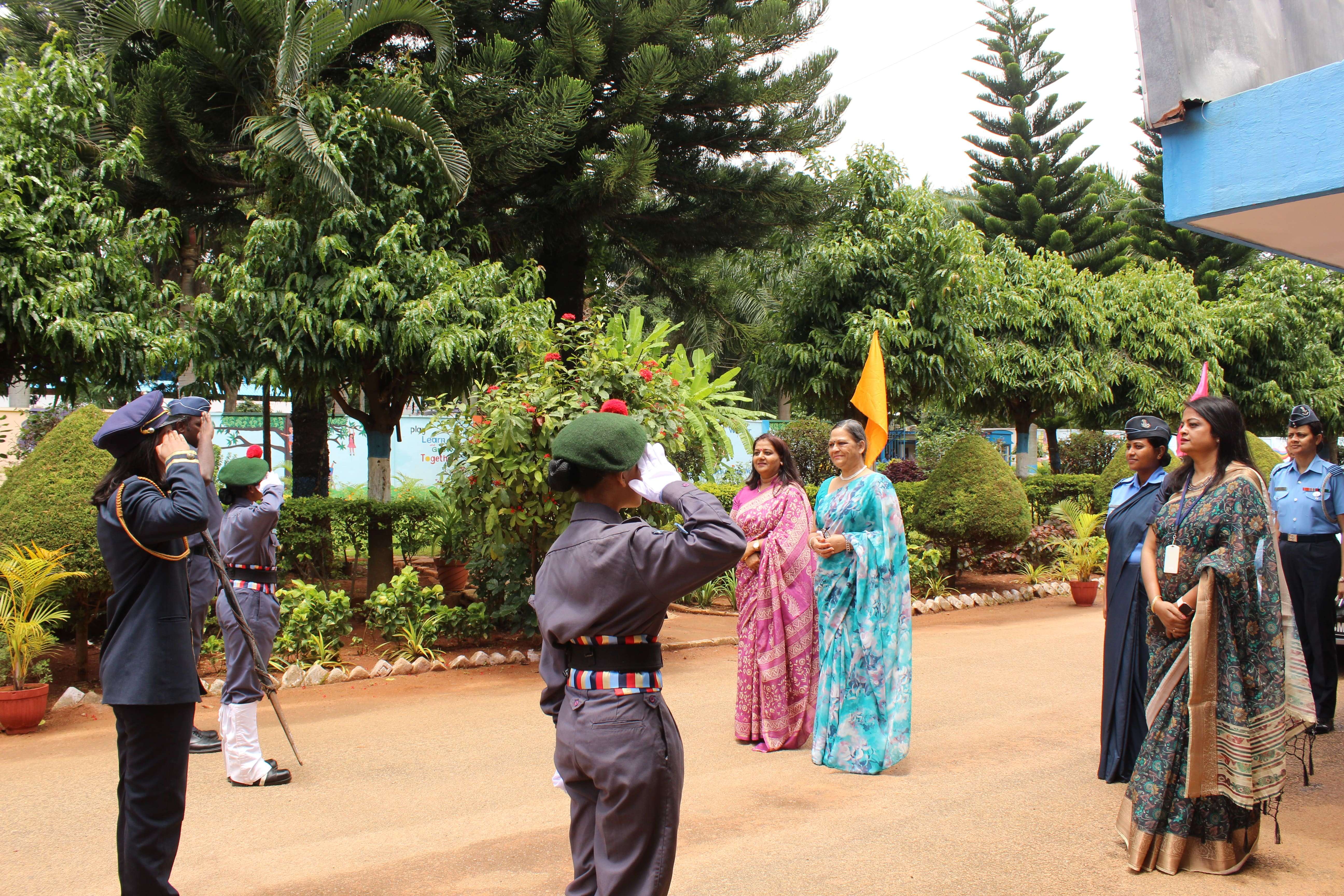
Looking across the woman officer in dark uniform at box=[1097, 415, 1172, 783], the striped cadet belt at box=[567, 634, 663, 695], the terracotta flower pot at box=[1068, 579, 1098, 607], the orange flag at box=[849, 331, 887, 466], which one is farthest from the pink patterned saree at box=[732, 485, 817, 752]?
the terracotta flower pot at box=[1068, 579, 1098, 607]

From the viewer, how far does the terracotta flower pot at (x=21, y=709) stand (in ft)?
18.5

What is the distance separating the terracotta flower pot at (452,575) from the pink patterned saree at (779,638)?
477 cm

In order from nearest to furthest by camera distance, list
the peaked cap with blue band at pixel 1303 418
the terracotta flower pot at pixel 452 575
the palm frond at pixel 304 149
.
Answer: the peaked cap with blue band at pixel 1303 418 < the palm frond at pixel 304 149 < the terracotta flower pot at pixel 452 575

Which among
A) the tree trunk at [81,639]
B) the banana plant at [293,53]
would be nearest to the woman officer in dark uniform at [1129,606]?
the tree trunk at [81,639]

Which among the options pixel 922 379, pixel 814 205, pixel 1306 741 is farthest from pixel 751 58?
pixel 1306 741

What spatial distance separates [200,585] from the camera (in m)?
5.43

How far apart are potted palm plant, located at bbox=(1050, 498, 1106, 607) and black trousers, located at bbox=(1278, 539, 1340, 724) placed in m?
4.63

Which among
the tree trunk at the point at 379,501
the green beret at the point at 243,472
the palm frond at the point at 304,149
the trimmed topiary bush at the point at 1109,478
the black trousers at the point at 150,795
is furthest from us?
the trimmed topiary bush at the point at 1109,478

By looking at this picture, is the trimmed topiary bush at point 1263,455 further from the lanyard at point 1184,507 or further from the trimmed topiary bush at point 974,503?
the lanyard at point 1184,507

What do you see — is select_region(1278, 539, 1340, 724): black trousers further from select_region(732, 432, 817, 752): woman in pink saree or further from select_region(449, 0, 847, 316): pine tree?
select_region(449, 0, 847, 316): pine tree

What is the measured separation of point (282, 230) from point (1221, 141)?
7.17 m

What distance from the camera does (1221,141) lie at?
158 inches

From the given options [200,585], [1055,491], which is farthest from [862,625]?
[1055,491]

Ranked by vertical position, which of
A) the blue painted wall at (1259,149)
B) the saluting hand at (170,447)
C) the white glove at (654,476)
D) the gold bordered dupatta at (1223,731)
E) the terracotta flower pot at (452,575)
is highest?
the blue painted wall at (1259,149)
